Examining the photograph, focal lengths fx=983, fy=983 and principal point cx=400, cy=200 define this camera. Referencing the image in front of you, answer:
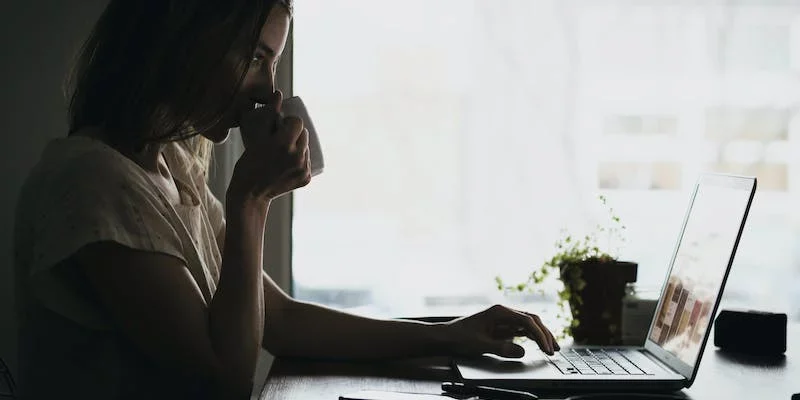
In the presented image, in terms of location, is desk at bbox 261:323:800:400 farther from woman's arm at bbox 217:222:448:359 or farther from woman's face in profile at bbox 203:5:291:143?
woman's face in profile at bbox 203:5:291:143

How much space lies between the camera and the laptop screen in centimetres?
124

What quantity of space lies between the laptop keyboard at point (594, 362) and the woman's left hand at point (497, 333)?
3 centimetres

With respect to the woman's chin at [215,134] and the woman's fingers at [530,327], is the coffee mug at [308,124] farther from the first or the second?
the woman's fingers at [530,327]

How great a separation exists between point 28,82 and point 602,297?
4.12 ft

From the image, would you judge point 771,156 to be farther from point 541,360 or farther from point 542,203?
point 541,360

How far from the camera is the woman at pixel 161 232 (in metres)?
1.15

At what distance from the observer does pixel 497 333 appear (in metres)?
1.42

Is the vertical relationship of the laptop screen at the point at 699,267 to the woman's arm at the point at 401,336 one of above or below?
above

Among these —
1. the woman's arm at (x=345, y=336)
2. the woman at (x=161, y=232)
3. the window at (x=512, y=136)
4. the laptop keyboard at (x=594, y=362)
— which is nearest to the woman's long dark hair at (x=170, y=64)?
the woman at (x=161, y=232)

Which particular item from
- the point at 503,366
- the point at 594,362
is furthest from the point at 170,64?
the point at 594,362

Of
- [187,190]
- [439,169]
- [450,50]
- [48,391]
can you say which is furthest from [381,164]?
[48,391]

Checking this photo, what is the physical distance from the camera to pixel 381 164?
2.24 m

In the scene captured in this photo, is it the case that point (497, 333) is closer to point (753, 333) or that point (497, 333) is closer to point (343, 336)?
point (343, 336)

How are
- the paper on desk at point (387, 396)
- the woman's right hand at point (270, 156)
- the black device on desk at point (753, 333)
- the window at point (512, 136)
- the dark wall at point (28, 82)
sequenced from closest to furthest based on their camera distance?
the paper on desk at point (387, 396) → the woman's right hand at point (270, 156) → the black device on desk at point (753, 333) → the dark wall at point (28, 82) → the window at point (512, 136)
